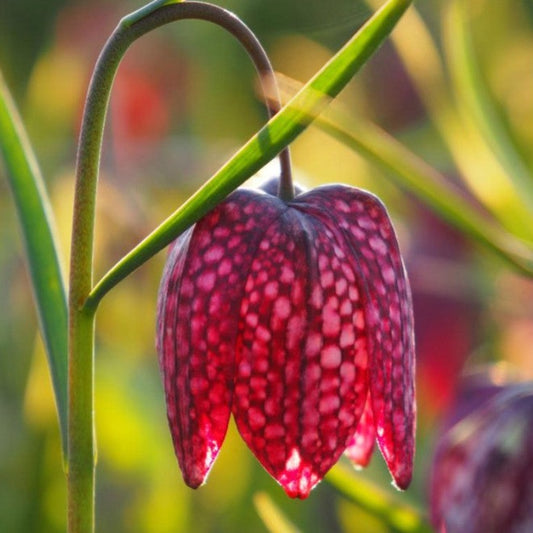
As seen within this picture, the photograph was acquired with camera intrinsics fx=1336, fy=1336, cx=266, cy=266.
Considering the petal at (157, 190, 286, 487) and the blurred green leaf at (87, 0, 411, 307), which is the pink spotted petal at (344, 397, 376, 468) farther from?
the blurred green leaf at (87, 0, 411, 307)

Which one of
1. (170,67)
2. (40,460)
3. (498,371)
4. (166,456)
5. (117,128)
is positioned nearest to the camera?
(498,371)

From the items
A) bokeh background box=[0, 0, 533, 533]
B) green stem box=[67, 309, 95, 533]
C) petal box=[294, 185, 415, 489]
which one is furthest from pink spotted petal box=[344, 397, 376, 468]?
bokeh background box=[0, 0, 533, 533]

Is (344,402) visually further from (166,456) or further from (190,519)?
(166,456)

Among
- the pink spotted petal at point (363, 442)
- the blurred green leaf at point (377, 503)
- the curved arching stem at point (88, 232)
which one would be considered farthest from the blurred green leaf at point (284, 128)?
the blurred green leaf at point (377, 503)

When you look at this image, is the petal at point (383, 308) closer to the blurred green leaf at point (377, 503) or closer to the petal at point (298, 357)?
the petal at point (298, 357)

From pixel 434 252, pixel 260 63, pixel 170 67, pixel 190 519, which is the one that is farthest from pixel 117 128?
pixel 260 63

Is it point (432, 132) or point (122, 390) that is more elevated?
point (432, 132)

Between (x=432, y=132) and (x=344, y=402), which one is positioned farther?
(x=432, y=132)
